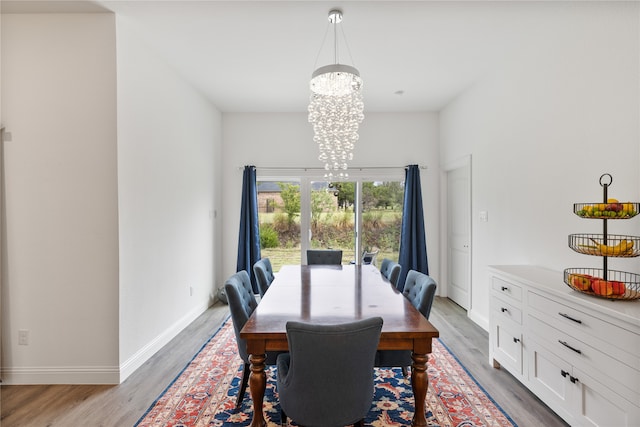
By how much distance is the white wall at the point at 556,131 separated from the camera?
1.96 m

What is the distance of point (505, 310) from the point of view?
2455 millimetres

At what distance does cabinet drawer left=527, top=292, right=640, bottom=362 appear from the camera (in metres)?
1.46

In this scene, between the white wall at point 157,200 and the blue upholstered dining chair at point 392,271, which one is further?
the blue upholstered dining chair at point 392,271

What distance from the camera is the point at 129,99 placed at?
259 centimetres

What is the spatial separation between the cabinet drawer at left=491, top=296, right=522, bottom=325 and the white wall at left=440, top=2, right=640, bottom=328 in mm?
490

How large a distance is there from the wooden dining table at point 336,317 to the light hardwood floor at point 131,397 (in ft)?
2.89

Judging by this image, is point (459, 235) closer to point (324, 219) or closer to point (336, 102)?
point (324, 219)

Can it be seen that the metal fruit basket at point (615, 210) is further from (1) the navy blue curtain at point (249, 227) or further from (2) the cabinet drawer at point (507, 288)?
(1) the navy blue curtain at point (249, 227)

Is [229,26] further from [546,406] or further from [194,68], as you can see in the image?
[546,406]

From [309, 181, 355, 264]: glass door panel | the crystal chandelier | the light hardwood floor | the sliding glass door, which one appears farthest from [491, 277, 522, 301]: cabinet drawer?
[309, 181, 355, 264]: glass door panel

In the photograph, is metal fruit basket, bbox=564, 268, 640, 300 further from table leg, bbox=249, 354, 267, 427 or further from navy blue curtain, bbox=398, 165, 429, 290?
navy blue curtain, bbox=398, 165, 429, 290

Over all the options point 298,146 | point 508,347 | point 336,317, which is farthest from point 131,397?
point 298,146

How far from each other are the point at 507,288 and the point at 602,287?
2.50 ft

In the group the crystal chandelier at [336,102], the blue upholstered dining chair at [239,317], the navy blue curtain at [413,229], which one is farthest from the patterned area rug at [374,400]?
the navy blue curtain at [413,229]
